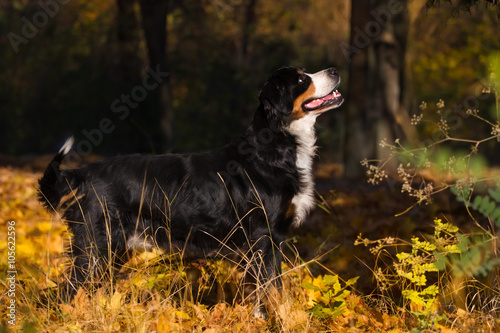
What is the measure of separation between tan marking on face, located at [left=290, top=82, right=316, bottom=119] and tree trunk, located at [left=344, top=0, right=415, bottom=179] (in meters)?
6.50

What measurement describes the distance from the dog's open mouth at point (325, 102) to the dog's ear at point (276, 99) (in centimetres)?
16

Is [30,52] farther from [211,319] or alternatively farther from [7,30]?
[211,319]

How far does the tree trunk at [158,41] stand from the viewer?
13305 millimetres

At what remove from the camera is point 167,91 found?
47.6ft

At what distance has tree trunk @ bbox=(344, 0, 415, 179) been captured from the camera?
11.0 meters

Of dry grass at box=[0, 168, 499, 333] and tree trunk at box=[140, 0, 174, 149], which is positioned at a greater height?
dry grass at box=[0, 168, 499, 333]

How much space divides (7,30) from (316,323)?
21.6m
